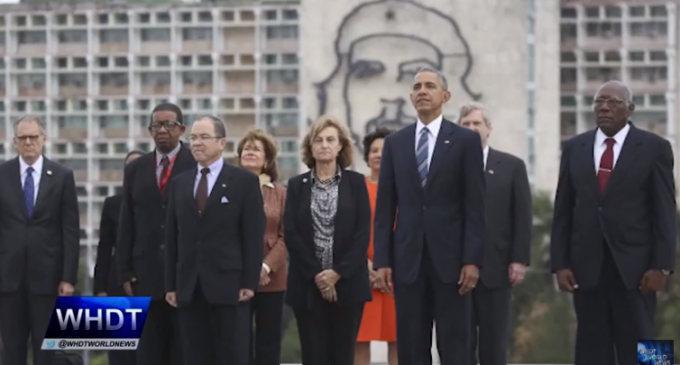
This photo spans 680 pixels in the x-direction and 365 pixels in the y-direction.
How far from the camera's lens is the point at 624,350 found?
10297 millimetres

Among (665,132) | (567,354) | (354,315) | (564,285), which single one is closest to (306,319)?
(354,315)

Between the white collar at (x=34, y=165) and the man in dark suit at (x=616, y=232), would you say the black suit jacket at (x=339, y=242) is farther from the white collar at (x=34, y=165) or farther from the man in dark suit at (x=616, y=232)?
the white collar at (x=34, y=165)

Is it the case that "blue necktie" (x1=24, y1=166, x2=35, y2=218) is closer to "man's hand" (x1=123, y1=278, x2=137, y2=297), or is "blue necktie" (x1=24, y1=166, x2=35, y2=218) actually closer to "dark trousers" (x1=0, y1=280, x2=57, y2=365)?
"dark trousers" (x1=0, y1=280, x2=57, y2=365)

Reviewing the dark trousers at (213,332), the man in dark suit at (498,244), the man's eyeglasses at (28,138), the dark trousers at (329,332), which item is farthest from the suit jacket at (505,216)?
the man's eyeglasses at (28,138)

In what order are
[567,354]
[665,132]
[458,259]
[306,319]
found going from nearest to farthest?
[458,259]
[306,319]
[567,354]
[665,132]

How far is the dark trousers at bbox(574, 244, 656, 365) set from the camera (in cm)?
1020

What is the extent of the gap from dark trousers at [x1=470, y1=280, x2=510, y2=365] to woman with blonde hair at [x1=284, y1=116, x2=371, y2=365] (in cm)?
76

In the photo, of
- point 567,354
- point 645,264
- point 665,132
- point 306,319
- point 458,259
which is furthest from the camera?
point 665,132

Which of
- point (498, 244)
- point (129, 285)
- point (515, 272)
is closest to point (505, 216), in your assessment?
point (498, 244)

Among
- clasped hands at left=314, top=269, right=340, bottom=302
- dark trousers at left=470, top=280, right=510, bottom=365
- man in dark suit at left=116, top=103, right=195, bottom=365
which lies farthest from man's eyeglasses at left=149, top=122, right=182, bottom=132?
dark trousers at left=470, top=280, right=510, bottom=365

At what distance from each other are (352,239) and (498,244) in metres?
1.01

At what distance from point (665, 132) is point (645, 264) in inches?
4037

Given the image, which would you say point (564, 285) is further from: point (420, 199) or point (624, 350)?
point (420, 199)

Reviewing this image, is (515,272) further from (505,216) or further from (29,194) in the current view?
(29,194)
